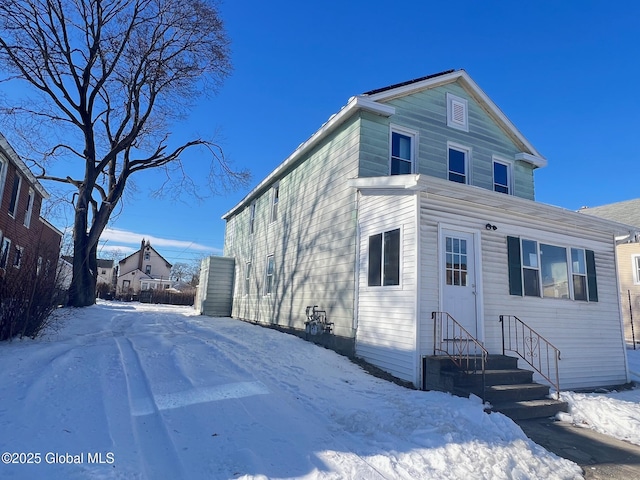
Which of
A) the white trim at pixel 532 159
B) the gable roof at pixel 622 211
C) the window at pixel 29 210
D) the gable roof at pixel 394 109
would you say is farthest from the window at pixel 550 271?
the window at pixel 29 210

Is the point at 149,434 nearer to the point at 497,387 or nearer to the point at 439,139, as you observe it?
the point at 497,387

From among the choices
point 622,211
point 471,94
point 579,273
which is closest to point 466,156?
point 471,94

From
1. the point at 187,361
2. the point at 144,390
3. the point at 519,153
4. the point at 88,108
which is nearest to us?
the point at 144,390

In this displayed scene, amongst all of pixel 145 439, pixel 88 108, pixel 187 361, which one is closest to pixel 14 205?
pixel 88 108

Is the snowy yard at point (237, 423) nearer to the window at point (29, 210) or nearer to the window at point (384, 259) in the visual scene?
the window at point (384, 259)

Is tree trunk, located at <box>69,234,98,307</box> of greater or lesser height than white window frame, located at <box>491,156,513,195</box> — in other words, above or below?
below

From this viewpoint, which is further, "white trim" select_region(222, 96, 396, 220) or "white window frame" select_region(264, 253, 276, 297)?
"white window frame" select_region(264, 253, 276, 297)

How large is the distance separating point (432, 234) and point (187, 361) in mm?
4914

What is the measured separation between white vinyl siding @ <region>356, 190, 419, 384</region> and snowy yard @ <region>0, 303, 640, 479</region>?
2.12 feet

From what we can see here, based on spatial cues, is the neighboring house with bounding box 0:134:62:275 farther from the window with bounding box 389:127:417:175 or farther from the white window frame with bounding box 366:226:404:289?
the window with bounding box 389:127:417:175

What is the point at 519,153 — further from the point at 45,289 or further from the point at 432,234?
the point at 45,289

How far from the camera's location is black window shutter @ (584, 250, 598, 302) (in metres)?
9.37

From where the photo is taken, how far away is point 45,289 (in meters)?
7.88

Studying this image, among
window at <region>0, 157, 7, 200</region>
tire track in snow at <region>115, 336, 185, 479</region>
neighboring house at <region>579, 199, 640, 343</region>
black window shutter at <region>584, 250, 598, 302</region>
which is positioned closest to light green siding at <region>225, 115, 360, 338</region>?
tire track in snow at <region>115, 336, 185, 479</region>
